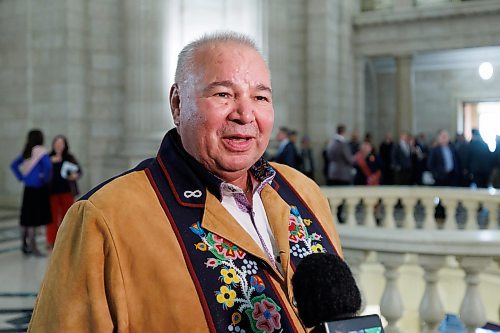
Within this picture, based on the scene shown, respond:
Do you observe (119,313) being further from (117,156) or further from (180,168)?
(117,156)

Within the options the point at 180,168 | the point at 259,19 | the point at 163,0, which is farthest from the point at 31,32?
the point at 180,168

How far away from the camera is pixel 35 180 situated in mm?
7074

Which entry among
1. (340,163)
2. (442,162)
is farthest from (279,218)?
(442,162)

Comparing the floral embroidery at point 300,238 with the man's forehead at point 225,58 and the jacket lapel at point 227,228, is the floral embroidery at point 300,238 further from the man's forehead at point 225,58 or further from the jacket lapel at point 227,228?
the man's forehead at point 225,58

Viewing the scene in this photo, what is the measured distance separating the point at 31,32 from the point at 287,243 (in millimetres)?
11187

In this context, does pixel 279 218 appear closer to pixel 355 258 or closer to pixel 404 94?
pixel 355 258

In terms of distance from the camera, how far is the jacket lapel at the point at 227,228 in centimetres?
151

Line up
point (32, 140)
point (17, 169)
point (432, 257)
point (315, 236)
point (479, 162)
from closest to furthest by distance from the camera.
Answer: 1. point (315, 236)
2. point (432, 257)
3. point (32, 140)
4. point (17, 169)
5. point (479, 162)

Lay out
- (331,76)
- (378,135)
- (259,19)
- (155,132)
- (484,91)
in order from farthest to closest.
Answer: (378,135), (484,91), (331,76), (259,19), (155,132)

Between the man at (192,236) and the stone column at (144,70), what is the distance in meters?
9.77

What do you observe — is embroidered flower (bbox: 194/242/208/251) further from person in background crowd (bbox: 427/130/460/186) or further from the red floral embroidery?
person in background crowd (bbox: 427/130/460/186)

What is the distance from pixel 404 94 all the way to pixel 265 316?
16.5m

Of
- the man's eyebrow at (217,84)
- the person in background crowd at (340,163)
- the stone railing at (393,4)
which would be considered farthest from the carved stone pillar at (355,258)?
the stone railing at (393,4)

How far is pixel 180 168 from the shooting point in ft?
5.21
